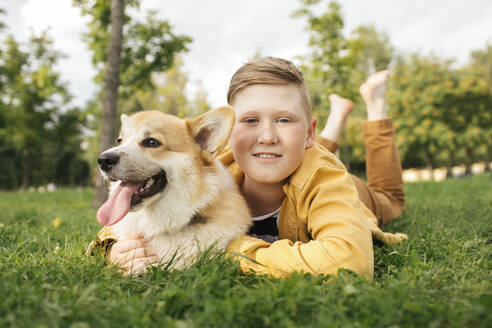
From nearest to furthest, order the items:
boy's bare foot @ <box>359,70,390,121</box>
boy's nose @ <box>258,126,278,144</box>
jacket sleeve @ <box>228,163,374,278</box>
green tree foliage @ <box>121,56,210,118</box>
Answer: jacket sleeve @ <box>228,163,374,278</box> < boy's nose @ <box>258,126,278,144</box> < boy's bare foot @ <box>359,70,390,121</box> < green tree foliage @ <box>121,56,210,118</box>

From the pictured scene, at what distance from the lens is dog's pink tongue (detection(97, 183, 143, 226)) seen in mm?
2107

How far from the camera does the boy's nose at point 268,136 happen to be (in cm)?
253

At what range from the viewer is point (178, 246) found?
2.17 m

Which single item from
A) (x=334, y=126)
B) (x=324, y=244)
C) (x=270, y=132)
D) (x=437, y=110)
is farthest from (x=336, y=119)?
(x=437, y=110)

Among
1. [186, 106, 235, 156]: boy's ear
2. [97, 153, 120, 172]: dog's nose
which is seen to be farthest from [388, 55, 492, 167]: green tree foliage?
[97, 153, 120, 172]: dog's nose

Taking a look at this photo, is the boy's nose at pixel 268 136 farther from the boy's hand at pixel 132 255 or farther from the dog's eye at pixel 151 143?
the boy's hand at pixel 132 255

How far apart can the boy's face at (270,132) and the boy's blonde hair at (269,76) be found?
0.19ft

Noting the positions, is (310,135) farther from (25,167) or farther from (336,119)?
(25,167)

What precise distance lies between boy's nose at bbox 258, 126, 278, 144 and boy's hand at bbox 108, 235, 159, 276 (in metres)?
1.16

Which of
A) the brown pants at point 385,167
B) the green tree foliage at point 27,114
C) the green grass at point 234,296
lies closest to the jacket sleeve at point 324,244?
the green grass at point 234,296

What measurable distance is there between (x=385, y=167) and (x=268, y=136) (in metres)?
2.64

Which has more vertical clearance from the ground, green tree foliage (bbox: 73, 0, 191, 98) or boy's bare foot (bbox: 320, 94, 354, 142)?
green tree foliage (bbox: 73, 0, 191, 98)

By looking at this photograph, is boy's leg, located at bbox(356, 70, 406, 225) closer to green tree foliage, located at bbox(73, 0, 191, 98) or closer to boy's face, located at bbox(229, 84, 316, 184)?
boy's face, located at bbox(229, 84, 316, 184)

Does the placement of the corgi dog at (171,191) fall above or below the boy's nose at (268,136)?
below
